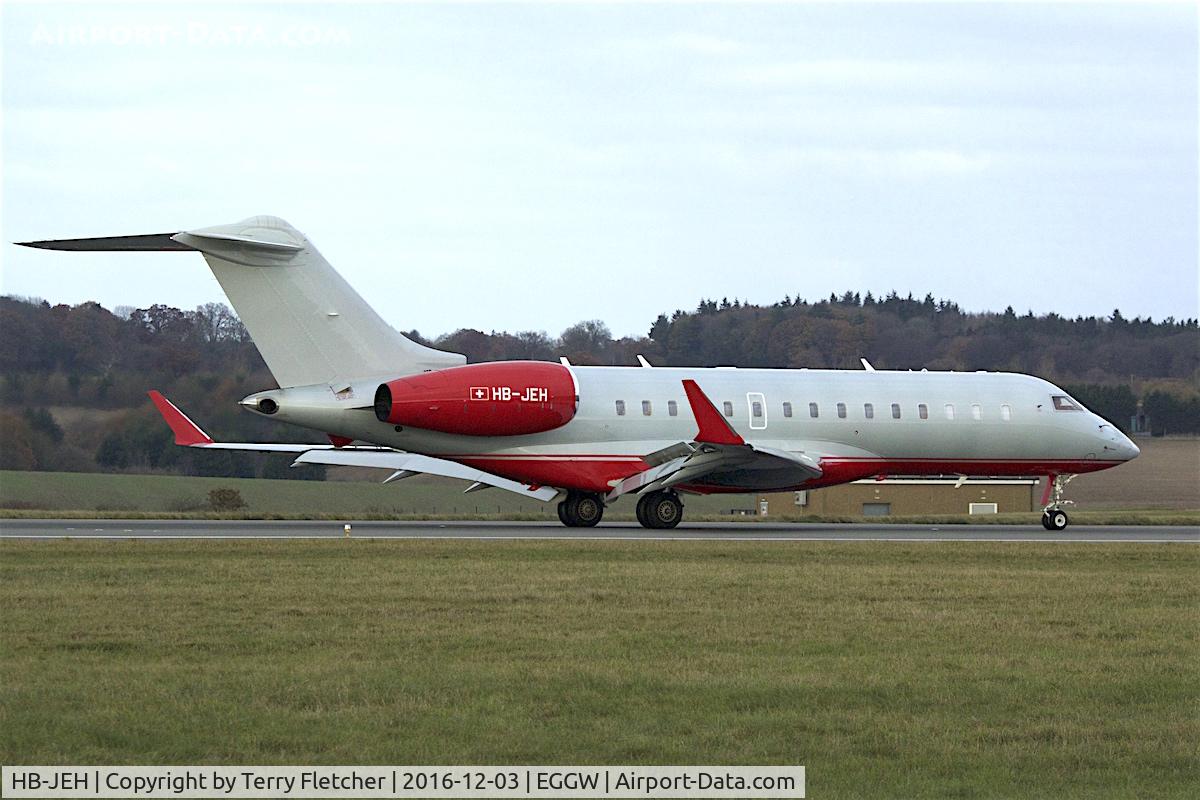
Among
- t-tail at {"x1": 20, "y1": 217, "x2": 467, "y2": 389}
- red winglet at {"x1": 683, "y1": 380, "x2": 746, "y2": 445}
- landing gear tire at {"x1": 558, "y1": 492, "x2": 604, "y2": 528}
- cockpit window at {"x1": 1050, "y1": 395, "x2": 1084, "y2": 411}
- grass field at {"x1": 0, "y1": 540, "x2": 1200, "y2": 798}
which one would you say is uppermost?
t-tail at {"x1": 20, "y1": 217, "x2": 467, "y2": 389}

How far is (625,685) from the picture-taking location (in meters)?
10.3

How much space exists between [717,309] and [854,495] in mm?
27154

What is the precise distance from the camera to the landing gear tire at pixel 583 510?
1208 inches

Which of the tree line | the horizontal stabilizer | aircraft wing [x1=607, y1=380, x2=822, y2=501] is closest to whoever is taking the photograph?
the horizontal stabilizer

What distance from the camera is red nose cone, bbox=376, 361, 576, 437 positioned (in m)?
27.7

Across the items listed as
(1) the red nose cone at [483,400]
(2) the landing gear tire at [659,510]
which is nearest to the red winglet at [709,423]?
(2) the landing gear tire at [659,510]

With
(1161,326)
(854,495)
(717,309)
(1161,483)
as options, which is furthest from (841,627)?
(717,309)

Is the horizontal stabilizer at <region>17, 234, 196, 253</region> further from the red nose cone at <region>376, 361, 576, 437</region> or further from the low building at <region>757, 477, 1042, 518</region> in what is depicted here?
the low building at <region>757, 477, 1042, 518</region>

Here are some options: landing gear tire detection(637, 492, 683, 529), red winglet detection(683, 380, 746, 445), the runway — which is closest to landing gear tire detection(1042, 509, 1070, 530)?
the runway

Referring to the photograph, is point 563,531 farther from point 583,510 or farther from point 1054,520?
point 1054,520

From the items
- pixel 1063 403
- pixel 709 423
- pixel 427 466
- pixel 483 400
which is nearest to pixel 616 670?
pixel 709 423

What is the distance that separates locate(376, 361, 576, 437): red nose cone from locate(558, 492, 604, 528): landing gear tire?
2286 mm

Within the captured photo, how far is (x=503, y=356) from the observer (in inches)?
1940

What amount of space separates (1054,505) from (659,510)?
9.07m
